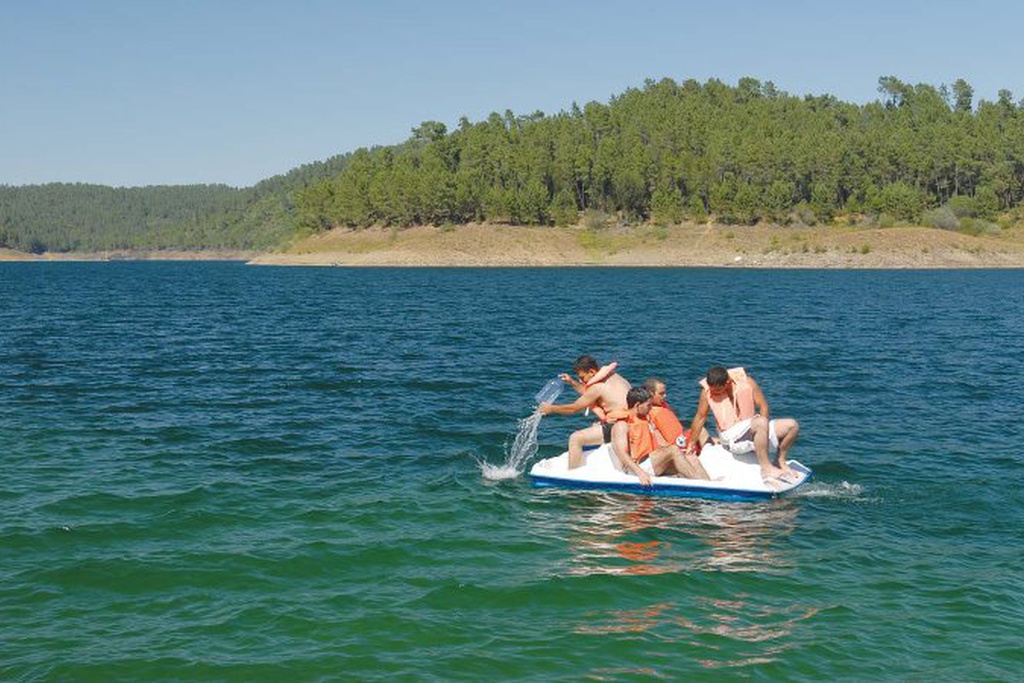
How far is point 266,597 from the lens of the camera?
12789mm

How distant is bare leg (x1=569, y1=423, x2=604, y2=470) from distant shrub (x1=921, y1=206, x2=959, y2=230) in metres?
145

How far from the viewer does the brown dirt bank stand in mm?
133750

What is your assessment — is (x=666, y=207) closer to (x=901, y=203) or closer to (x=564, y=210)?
(x=564, y=210)

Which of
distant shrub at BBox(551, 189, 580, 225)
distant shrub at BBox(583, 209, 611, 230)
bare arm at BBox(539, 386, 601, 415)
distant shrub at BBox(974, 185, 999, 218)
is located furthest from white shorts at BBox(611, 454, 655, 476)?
distant shrub at BBox(974, 185, 999, 218)

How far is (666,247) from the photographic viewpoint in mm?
152250

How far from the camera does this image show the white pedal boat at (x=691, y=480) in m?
17.3

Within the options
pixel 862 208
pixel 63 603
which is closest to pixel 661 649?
pixel 63 603

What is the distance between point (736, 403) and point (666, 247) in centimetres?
13694

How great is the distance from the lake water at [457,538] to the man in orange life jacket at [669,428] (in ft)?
2.07

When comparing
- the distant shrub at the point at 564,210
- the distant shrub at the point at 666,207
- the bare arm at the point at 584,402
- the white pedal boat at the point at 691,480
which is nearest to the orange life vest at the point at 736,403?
the white pedal boat at the point at 691,480

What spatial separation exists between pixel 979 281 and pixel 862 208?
225 ft

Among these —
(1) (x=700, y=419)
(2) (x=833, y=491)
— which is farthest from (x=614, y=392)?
(2) (x=833, y=491)

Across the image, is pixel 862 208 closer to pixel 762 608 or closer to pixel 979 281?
pixel 979 281

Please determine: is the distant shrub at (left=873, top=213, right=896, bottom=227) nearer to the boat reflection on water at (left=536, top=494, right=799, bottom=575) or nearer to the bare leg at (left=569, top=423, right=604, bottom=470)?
the bare leg at (left=569, top=423, right=604, bottom=470)
